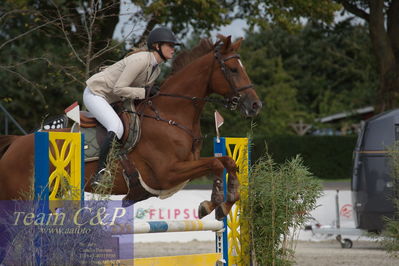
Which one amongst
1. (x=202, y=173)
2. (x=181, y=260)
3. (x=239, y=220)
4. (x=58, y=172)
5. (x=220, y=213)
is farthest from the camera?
(x=239, y=220)

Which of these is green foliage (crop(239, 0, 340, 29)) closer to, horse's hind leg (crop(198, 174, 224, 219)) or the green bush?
the green bush

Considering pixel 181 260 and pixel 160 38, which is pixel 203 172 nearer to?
pixel 181 260

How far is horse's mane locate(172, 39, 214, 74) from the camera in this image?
6.77 meters

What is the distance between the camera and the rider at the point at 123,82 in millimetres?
6215

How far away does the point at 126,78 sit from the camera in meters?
6.20

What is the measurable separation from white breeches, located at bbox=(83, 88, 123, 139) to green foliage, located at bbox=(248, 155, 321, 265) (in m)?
1.27

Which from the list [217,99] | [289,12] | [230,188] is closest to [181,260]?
[230,188]

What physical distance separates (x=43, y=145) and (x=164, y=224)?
141 cm

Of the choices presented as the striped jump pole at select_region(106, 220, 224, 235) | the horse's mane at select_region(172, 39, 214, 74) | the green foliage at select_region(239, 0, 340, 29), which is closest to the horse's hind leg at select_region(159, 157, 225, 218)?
the striped jump pole at select_region(106, 220, 224, 235)

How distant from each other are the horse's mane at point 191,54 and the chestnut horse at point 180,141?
11 centimetres

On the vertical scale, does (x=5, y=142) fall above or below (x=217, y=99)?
below

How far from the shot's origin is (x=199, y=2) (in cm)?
1712

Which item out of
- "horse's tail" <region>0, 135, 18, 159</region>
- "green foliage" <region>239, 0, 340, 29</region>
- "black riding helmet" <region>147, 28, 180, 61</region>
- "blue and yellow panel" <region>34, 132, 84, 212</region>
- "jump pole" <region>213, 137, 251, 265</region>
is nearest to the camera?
"blue and yellow panel" <region>34, 132, 84, 212</region>

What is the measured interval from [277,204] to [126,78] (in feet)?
5.47
